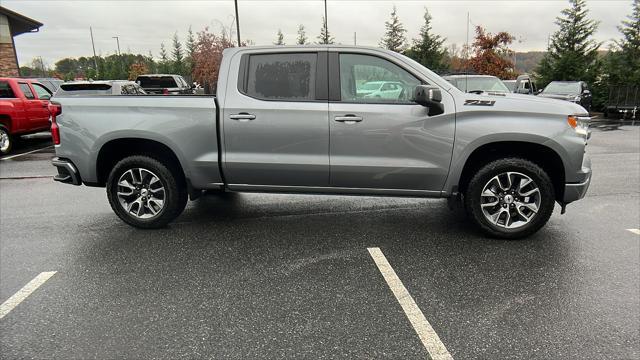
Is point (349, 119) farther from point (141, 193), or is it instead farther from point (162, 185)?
point (141, 193)

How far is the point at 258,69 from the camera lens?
14.9 ft

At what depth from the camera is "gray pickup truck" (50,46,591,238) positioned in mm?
4207

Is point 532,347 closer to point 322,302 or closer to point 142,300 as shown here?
point 322,302

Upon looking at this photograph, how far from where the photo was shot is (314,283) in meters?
3.54

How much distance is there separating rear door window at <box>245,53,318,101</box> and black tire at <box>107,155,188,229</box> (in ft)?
4.16

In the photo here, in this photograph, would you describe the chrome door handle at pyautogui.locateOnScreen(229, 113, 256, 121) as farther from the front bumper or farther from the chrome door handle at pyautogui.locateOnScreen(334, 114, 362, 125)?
the front bumper

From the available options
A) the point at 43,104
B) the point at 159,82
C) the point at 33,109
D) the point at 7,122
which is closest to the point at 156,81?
the point at 159,82

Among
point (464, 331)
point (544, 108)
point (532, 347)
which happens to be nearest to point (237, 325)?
point (464, 331)

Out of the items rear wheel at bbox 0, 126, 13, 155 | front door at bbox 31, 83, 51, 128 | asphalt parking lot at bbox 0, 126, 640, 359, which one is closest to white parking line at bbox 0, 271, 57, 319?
asphalt parking lot at bbox 0, 126, 640, 359

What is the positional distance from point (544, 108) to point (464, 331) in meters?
2.44

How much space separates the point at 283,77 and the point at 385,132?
3.91ft

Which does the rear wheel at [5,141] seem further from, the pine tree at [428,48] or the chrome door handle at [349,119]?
the pine tree at [428,48]

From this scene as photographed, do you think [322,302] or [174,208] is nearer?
[322,302]

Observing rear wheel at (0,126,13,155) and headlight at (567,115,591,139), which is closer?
headlight at (567,115,591,139)
